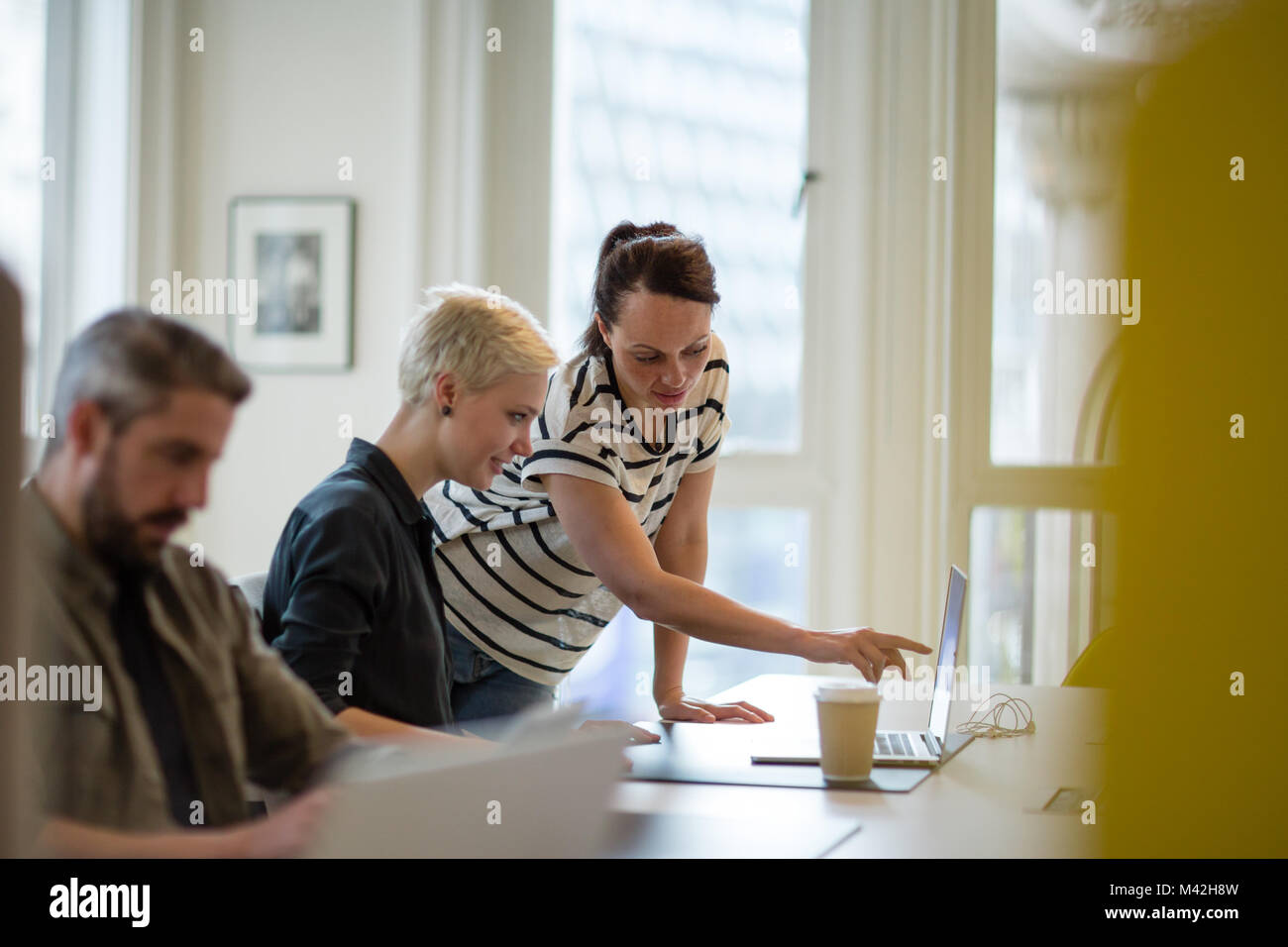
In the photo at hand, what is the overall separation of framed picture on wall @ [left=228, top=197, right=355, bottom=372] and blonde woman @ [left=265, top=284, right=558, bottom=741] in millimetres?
1808

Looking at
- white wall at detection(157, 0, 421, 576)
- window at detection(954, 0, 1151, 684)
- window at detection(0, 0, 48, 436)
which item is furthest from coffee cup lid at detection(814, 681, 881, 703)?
window at detection(0, 0, 48, 436)

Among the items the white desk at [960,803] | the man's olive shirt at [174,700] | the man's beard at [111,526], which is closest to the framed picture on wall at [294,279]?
the white desk at [960,803]

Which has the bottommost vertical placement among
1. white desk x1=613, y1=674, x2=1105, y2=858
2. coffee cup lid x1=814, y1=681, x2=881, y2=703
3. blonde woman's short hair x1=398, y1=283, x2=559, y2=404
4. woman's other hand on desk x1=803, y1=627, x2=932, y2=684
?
white desk x1=613, y1=674, x2=1105, y2=858

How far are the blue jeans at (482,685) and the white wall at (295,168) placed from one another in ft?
5.44

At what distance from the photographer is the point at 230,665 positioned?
821mm

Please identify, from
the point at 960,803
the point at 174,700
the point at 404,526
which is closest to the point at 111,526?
the point at 174,700

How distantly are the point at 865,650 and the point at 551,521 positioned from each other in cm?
51

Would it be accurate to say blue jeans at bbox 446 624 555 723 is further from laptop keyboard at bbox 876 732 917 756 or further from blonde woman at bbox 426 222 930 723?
laptop keyboard at bbox 876 732 917 756

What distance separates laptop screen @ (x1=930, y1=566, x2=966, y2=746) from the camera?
143cm

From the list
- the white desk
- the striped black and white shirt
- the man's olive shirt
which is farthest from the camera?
the striped black and white shirt

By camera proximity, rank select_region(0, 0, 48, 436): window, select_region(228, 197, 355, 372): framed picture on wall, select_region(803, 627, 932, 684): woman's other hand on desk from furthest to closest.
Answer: select_region(228, 197, 355, 372): framed picture on wall
select_region(0, 0, 48, 436): window
select_region(803, 627, 932, 684): woman's other hand on desk

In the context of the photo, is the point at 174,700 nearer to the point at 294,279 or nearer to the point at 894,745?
the point at 894,745
